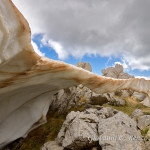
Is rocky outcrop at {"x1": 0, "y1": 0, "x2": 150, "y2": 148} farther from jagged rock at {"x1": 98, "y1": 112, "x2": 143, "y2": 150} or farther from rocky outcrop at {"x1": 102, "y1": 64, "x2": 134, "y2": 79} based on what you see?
rocky outcrop at {"x1": 102, "y1": 64, "x2": 134, "y2": 79}

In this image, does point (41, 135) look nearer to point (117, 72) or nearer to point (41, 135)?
point (41, 135)

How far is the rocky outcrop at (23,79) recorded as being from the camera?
172 inches

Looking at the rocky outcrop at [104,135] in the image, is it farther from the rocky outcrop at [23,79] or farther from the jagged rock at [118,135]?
the rocky outcrop at [23,79]

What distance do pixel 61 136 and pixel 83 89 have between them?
1675 centimetres

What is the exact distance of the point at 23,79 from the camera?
635cm

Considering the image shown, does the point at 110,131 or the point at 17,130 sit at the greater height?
the point at 110,131

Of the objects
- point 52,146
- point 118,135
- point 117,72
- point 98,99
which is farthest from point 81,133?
point 117,72

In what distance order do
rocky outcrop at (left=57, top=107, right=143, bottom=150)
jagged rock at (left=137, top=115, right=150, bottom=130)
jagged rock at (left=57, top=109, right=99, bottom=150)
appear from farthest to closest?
jagged rock at (left=137, top=115, right=150, bottom=130) < jagged rock at (left=57, top=109, right=99, bottom=150) < rocky outcrop at (left=57, top=107, right=143, bottom=150)

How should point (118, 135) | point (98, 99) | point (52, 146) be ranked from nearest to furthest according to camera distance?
1. point (118, 135)
2. point (52, 146)
3. point (98, 99)

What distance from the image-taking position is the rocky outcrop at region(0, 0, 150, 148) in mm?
4359

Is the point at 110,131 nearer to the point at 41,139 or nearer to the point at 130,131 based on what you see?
the point at 130,131

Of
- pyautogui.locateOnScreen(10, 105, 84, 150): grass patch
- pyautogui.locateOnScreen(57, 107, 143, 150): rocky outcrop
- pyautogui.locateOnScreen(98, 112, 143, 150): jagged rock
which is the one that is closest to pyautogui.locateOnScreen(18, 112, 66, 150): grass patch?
pyautogui.locateOnScreen(10, 105, 84, 150): grass patch

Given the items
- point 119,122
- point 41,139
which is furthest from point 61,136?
point 119,122

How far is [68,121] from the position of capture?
1027 centimetres
